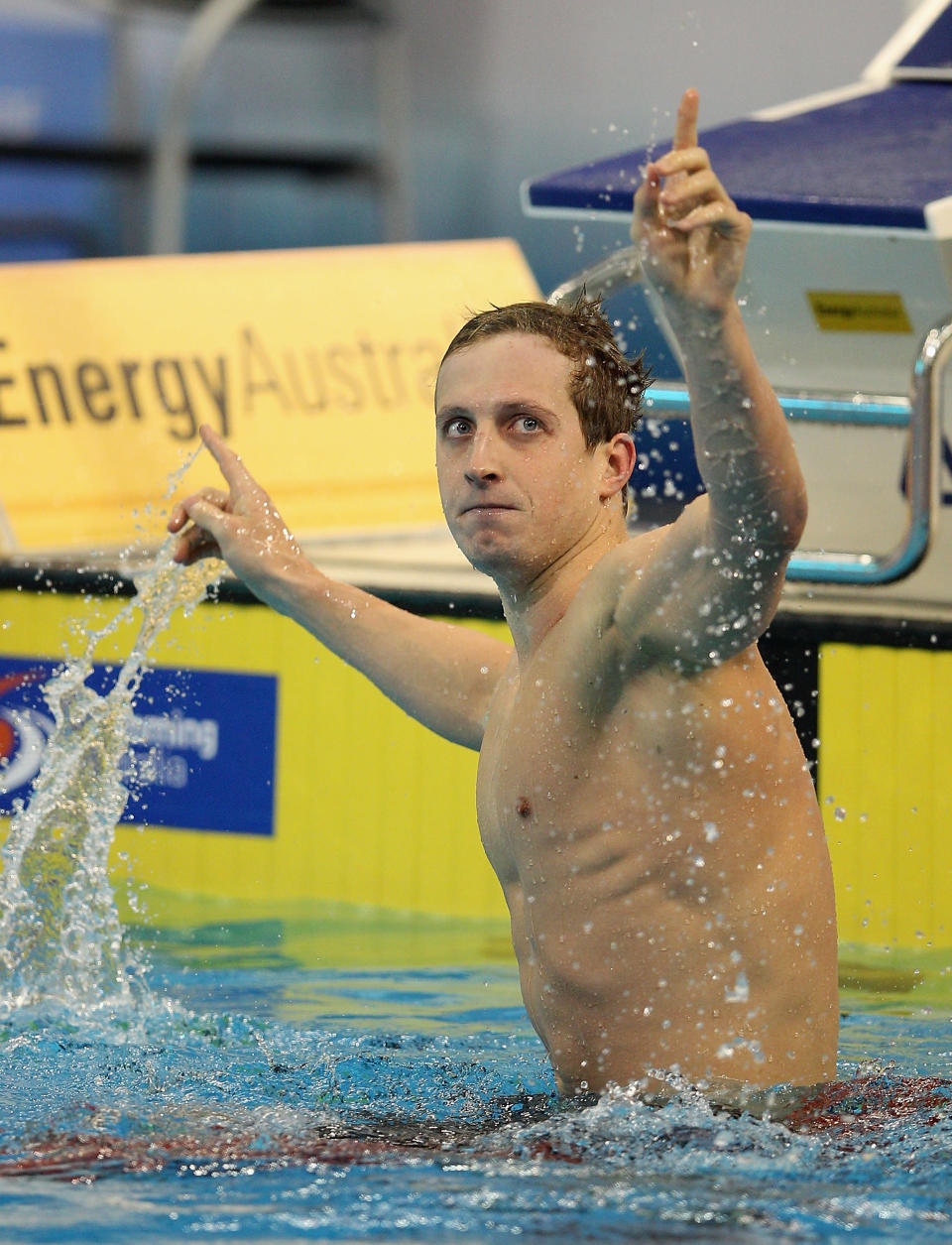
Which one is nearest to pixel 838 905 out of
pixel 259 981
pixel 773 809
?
pixel 259 981

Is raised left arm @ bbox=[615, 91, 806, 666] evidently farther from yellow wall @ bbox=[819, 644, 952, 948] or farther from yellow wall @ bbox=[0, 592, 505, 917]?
yellow wall @ bbox=[0, 592, 505, 917]

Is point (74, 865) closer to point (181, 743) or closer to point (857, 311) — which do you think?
point (181, 743)

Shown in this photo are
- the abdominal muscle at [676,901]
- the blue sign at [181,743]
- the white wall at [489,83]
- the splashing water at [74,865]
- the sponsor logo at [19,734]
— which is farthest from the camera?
the white wall at [489,83]

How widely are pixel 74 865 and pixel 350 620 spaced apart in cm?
126

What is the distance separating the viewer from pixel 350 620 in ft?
8.75

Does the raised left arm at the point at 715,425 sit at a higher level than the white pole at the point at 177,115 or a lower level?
lower

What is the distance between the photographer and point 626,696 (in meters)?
2.09

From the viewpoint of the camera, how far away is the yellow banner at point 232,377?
15.9 ft

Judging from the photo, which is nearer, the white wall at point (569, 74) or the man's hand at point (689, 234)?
the man's hand at point (689, 234)

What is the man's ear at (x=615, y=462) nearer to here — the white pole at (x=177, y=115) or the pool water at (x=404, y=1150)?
the pool water at (x=404, y=1150)

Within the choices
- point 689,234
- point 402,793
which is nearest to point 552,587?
point 689,234

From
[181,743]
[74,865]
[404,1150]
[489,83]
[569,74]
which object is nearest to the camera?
[404,1150]

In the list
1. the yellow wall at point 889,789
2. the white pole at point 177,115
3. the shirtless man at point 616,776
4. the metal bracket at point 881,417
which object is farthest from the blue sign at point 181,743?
the white pole at point 177,115

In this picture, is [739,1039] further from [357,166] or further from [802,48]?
[802,48]
